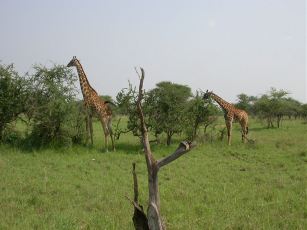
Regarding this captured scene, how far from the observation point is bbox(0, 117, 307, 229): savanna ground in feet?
A: 24.6

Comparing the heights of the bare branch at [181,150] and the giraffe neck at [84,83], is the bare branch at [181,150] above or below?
below

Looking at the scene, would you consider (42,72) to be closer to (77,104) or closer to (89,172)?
(77,104)

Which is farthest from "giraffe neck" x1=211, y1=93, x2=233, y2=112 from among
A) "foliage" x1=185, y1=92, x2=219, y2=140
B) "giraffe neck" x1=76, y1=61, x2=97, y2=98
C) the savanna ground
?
"giraffe neck" x1=76, y1=61, x2=97, y2=98

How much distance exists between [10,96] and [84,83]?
2.99 m

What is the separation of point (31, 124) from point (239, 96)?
2678cm

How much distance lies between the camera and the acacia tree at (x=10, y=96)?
51.3ft

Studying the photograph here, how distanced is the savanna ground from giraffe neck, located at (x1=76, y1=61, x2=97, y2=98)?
2317 millimetres

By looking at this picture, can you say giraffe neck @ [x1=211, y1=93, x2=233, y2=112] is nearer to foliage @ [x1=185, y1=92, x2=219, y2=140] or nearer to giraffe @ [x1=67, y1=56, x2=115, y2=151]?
foliage @ [x1=185, y1=92, x2=219, y2=140]

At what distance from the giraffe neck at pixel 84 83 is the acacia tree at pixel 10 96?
2285 mm

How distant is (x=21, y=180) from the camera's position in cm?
1058

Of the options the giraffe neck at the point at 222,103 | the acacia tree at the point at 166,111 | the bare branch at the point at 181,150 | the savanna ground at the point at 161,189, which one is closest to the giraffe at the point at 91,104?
the savanna ground at the point at 161,189

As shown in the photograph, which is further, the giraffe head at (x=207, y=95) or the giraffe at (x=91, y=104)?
the giraffe head at (x=207, y=95)

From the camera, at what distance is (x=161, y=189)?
33.1ft

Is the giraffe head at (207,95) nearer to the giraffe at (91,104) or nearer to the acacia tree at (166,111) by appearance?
the acacia tree at (166,111)
